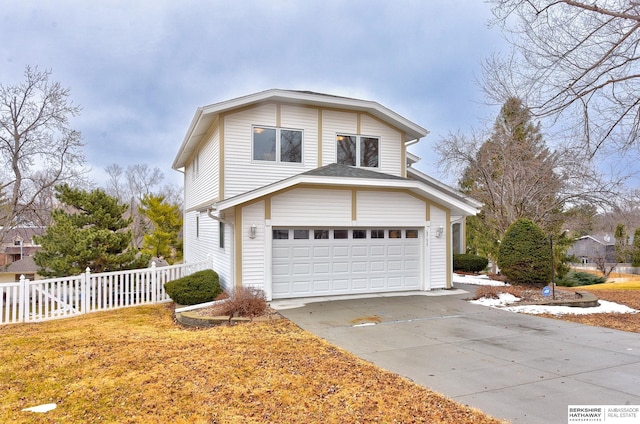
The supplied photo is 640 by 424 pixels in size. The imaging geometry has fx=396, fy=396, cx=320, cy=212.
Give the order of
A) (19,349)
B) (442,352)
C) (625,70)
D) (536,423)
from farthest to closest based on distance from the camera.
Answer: (625,70)
(19,349)
(442,352)
(536,423)

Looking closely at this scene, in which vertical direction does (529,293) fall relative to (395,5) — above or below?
below

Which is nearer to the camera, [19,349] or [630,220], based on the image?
[19,349]

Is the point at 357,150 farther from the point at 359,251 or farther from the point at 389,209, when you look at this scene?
the point at 359,251

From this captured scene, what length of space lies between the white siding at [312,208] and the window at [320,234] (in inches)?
12.3

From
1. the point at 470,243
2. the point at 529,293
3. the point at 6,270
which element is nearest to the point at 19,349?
the point at 529,293

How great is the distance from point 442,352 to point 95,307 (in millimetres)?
9620

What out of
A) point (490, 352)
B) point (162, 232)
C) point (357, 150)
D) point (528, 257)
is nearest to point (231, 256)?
point (357, 150)

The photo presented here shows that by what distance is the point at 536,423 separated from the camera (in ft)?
12.3

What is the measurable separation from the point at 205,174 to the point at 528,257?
1100cm

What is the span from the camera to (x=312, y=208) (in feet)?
36.9

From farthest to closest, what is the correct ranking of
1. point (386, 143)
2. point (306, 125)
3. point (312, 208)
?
point (386, 143) < point (306, 125) < point (312, 208)

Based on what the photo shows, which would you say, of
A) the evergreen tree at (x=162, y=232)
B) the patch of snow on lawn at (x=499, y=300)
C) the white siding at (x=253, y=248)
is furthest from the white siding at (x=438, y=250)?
the evergreen tree at (x=162, y=232)

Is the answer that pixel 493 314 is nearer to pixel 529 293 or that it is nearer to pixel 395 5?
pixel 529 293

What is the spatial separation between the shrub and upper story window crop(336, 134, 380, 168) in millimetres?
5760
